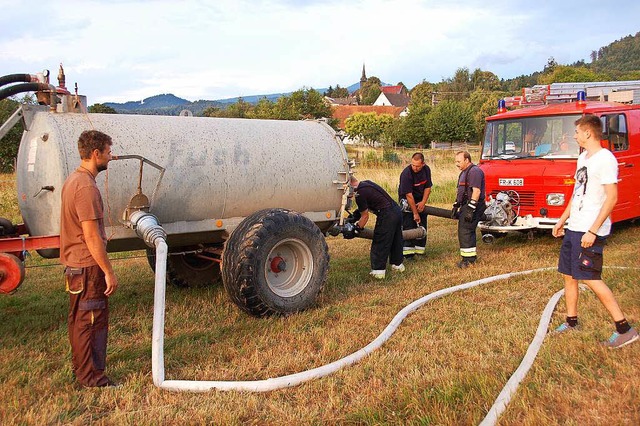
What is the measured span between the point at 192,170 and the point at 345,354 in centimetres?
238

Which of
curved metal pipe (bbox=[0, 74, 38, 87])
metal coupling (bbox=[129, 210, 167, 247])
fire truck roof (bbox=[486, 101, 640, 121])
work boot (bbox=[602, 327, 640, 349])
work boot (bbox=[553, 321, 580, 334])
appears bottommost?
work boot (bbox=[553, 321, 580, 334])

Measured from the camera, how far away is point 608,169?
15.6 ft

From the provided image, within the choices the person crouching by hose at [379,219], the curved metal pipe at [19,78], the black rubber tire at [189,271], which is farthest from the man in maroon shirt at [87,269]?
the person crouching by hose at [379,219]

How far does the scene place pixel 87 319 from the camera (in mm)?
4312

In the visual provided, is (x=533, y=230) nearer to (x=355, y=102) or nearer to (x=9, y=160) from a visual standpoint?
(x=9, y=160)

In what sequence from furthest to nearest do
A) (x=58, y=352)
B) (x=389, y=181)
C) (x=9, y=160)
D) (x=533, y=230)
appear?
(x=389, y=181), (x=9, y=160), (x=533, y=230), (x=58, y=352)

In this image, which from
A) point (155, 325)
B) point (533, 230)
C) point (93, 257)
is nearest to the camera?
point (93, 257)

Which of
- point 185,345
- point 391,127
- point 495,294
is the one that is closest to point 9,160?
point 185,345

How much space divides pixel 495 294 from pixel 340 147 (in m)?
2.54

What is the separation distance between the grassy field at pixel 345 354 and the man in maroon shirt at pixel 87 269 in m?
0.23

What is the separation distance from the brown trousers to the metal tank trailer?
3.04ft

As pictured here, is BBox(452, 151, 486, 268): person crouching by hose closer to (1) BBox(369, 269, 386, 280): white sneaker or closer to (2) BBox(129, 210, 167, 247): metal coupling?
(1) BBox(369, 269, 386, 280): white sneaker

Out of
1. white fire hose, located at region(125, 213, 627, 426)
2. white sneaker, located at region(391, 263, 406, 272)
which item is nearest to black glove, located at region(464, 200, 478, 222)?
white sneaker, located at region(391, 263, 406, 272)

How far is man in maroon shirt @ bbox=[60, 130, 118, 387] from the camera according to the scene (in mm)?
4215
